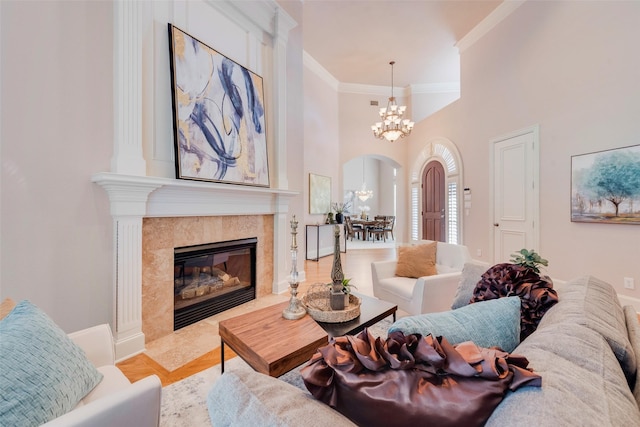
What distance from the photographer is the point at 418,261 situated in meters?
2.76

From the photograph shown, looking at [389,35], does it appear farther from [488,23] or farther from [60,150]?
[60,150]

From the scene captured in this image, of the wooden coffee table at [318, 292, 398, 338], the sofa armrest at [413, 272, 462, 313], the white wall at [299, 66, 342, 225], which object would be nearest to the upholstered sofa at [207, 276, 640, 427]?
the wooden coffee table at [318, 292, 398, 338]

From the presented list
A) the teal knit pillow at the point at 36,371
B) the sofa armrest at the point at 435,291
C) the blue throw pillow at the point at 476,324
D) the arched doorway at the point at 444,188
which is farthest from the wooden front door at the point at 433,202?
the teal knit pillow at the point at 36,371

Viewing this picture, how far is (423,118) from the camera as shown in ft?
23.2

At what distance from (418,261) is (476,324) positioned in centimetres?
201

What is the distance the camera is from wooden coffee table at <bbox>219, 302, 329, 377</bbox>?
1.33 m

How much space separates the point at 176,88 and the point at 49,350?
A: 223 centimetres

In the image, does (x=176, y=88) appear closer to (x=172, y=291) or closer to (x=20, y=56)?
(x=20, y=56)

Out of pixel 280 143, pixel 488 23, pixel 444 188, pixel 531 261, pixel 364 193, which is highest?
pixel 488 23

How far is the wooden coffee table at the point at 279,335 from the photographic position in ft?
4.39

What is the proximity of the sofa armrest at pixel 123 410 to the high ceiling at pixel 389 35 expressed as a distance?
5.14m

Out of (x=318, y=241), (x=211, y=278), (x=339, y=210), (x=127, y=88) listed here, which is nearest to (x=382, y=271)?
(x=211, y=278)

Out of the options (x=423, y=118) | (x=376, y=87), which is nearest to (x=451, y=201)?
(x=423, y=118)

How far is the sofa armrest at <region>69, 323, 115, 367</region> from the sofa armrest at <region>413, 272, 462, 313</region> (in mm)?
2127
